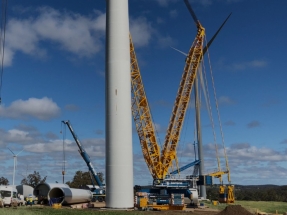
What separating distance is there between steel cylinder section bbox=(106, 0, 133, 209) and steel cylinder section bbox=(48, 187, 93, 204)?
39.9ft

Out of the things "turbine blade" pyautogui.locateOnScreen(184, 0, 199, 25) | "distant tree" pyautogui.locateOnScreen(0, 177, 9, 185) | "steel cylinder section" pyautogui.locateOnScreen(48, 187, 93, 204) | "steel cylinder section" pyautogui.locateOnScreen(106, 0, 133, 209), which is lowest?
"steel cylinder section" pyautogui.locateOnScreen(48, 187, 93, 204)

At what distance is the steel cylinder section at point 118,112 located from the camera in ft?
107

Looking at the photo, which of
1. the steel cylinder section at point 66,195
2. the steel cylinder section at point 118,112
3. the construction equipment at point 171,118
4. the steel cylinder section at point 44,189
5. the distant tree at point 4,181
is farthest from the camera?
the distant tree at point 4,181

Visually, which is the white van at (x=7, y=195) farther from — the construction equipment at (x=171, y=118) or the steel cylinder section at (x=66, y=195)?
the construction equipment at (x=171, y=118)

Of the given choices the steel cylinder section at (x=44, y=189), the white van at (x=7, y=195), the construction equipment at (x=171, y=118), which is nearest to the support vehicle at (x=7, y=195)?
the white van at (x=7, y=195)

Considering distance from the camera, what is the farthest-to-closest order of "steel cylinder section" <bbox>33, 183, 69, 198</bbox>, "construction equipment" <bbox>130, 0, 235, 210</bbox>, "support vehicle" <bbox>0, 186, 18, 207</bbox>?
"construction equipment" <bbox>130, 0, 235, 210</bbox>
"steel cylinder section" <bbox>33, 183, 69, 198</bbox>
"support vehicle" <bbox>0, 186, 18, 207</bbox>

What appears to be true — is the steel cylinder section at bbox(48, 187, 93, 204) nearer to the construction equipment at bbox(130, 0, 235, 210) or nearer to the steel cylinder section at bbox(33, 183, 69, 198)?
the steel cylinder section at bbox(33, 183, 69, 198)

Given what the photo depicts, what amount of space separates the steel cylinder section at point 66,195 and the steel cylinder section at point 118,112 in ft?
39.9

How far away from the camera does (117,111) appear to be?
33.4 metres

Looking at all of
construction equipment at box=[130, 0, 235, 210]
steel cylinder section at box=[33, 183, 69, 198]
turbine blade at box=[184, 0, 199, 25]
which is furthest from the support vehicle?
turbine blade at box=[184, 0, 199, 25]

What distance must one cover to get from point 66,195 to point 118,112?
15225 millimetres

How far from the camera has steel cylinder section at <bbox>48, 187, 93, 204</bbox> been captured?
43425 mm

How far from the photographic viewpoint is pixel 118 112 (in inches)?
1316

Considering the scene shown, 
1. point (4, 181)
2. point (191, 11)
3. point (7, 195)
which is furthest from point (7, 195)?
point (4, 181)
